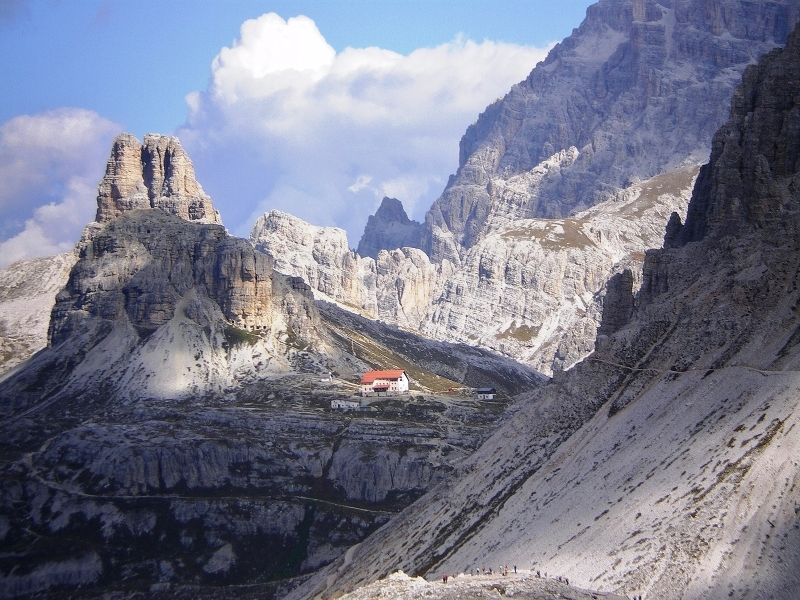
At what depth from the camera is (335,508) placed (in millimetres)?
179000

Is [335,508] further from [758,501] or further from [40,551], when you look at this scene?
[758,501]

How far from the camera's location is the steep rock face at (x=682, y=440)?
8262cm

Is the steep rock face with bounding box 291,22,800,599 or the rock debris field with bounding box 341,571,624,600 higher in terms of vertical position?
the steep rock face with bounding box 291,22,800,599

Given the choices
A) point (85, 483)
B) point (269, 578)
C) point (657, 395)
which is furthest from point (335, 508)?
point (657, 395)

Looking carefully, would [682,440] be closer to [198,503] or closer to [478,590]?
[478,590]

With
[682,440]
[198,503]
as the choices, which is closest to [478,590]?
[682,440]

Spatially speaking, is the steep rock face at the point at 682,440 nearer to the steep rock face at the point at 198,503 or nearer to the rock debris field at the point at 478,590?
the rock debris field at the point at 478,590

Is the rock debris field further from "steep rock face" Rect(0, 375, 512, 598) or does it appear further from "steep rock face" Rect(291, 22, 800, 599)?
"steep rock face" Rect(0, 375, 512, 598)

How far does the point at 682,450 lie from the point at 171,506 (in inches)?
4086

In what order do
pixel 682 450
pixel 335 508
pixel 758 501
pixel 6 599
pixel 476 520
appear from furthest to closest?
pixel 335 508
pixel 6 599
pixel 476 520
pixel 682 450
pixel 758 501

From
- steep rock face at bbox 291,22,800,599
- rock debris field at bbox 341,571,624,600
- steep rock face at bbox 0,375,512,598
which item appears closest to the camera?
rock debris field at bbox 341,571,624,600

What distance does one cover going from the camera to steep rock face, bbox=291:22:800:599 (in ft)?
271

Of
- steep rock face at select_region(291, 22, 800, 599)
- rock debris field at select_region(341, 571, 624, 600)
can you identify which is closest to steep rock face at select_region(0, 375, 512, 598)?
steep rock face at select_region(291, 22, 800, 599)

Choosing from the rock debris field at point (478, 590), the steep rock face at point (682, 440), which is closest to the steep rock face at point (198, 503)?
the steep rock face at point (682, 440)
